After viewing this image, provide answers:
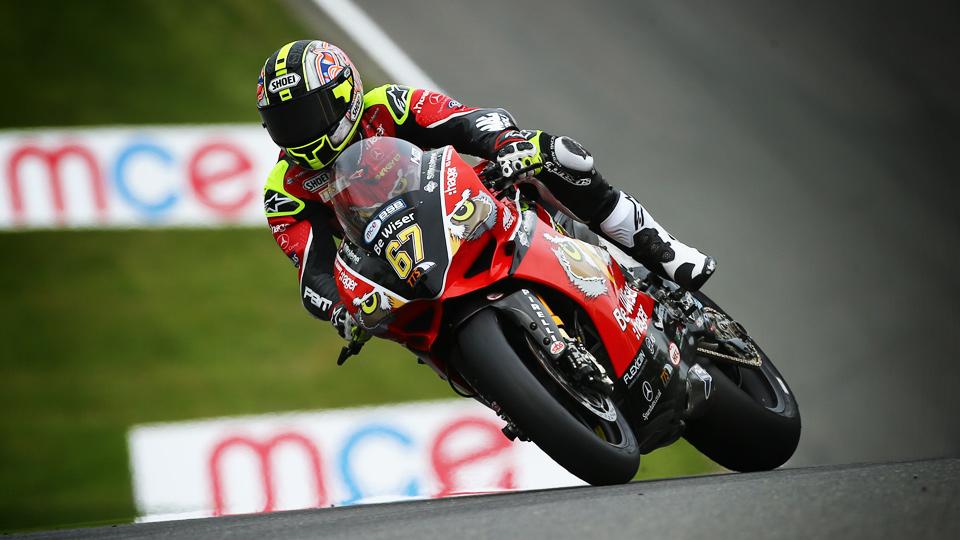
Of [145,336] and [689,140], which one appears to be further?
[689,140]

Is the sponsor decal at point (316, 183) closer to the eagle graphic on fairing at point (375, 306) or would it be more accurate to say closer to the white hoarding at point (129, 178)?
the eagle graphic on fairing at point (375, 306)

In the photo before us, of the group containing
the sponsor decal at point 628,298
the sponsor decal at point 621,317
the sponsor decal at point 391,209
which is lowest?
the sponsor decal at point 621,317

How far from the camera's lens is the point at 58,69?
7664mm

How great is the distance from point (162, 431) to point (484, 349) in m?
3.41

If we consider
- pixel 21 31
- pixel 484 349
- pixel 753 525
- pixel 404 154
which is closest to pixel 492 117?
pixel 404 154

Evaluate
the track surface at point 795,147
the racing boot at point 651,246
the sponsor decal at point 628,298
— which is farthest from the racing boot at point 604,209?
the track surface at point 795,147

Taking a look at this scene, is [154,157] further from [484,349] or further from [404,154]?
A: [484,349]

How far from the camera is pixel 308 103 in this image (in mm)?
4402

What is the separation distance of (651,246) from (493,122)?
814mm

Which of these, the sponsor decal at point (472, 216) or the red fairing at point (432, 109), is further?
the red fairing at point (432, 109)

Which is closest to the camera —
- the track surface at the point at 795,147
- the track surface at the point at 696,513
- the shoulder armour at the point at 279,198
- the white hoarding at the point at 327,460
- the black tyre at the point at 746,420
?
the track surface at the point at 696,513

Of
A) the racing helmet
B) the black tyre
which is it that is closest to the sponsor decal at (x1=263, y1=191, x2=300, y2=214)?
the racing helmet

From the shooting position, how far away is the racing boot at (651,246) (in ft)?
16.1

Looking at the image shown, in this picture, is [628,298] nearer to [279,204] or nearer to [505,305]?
[505,305]
